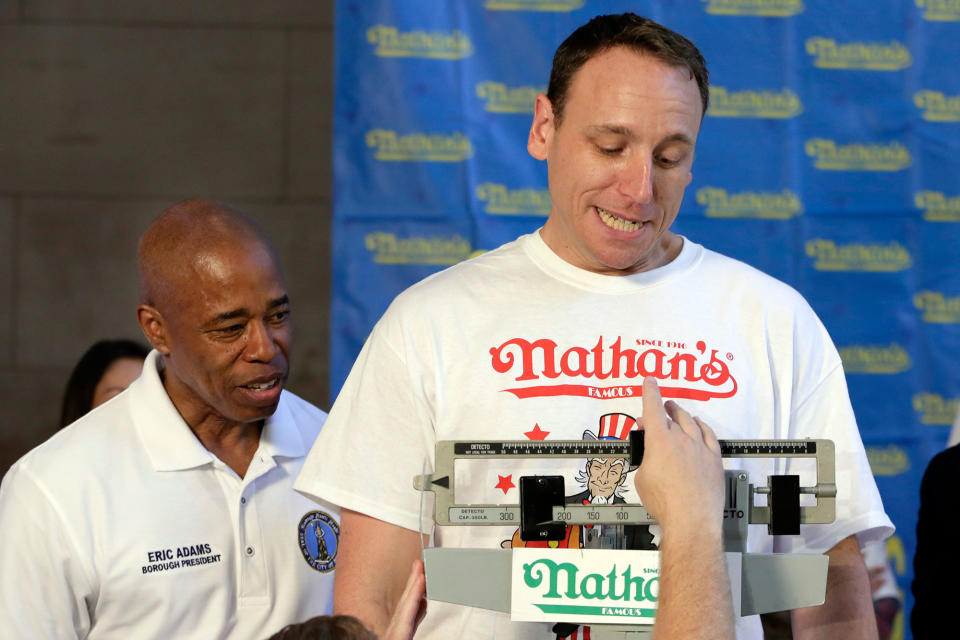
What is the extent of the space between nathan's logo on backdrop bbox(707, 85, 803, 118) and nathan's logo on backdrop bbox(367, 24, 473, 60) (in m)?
0.93

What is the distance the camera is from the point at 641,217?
1.81 meters

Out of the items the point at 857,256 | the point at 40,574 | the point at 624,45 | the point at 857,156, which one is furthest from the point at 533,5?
the point at 40,574

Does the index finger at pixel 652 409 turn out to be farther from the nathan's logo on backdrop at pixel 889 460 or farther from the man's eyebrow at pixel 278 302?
the nathan's logo on backdrop at pixel 889 460

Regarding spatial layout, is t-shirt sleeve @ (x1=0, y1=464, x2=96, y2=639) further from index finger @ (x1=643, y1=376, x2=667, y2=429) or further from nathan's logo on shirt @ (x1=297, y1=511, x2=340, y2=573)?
index finger @ (x1=643, y1=376, x2=667, y2=429)

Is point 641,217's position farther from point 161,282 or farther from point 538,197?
point 538,197

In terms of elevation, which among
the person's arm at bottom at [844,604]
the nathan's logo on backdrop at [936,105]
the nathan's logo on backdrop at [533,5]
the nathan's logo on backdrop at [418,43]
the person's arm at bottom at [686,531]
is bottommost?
the person's arm at bottom at [844,604]

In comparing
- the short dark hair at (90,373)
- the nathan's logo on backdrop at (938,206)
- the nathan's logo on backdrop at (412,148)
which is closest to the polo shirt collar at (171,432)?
the short dark hair at (90,373)

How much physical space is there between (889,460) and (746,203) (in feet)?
3.56

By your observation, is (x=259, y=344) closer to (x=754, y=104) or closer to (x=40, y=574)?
(x=40, y=574)

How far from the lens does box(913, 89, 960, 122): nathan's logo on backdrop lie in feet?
13.5

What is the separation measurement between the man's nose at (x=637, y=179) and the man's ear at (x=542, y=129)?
7.9 inches

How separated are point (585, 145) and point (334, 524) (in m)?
1.08

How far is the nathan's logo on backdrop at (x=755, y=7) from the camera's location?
4.10m

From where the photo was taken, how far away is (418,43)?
4.04 metres
